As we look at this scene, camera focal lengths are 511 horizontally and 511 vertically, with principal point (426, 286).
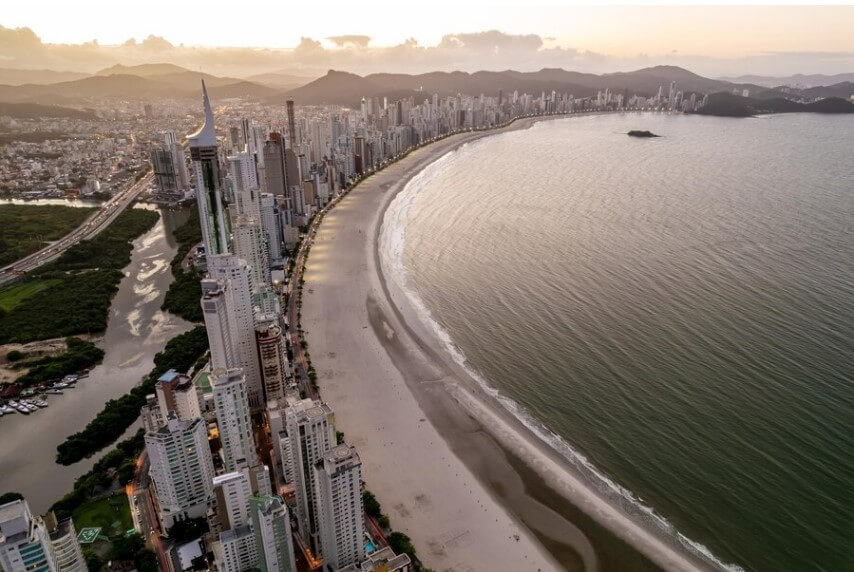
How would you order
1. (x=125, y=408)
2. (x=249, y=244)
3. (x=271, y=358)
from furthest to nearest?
(x=249, y=244)
(x=125, y=408)
(x=271, y=358)

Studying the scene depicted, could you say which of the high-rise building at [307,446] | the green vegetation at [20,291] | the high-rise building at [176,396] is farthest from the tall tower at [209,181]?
the green vegetation at [20,291]

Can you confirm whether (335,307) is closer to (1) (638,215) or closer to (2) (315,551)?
(2) (315,551)

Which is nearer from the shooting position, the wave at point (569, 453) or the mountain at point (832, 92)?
the wave at point (569, 453)

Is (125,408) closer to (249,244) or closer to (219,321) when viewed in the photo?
(219,321)

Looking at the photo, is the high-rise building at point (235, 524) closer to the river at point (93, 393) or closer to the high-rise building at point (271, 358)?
the high-rise building at point (271, 358)

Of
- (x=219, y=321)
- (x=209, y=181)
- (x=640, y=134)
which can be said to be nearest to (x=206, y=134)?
(x=209, y=181)

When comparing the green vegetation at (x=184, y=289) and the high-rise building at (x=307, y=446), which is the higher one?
the high-rise building at (x=307, y=446)

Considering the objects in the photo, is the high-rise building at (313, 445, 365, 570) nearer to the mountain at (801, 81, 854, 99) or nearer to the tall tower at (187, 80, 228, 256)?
the tall tower at (187, 80, 228, 256)
